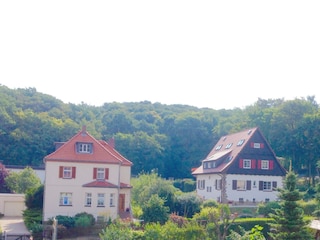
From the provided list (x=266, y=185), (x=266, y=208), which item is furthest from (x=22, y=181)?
(x=266, y=208)

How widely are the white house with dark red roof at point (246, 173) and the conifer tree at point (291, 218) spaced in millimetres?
22963

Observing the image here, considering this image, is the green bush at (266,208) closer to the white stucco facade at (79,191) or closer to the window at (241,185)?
the window at (241,185)

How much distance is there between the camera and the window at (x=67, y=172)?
39656 millimetres

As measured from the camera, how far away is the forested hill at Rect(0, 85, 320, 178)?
64.8m

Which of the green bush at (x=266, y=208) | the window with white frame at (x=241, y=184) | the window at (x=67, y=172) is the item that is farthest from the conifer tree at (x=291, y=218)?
the window with white frame at (x=241, y=184)

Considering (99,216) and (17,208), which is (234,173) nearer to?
(99,216)

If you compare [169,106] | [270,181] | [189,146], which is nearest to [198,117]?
[189,146]

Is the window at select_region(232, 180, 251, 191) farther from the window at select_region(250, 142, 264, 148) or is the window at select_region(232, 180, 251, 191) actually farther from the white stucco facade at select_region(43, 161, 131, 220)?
the white stucco facade at select_region(43, 161, 131, 220)

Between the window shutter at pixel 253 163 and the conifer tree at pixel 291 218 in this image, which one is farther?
the window shutter at pixel 253 163

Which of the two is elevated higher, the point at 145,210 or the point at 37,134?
the point at 37,134

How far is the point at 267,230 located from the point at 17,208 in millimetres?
25492

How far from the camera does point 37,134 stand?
250 ft

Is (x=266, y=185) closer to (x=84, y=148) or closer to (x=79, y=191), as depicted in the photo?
(x=84, y=148)

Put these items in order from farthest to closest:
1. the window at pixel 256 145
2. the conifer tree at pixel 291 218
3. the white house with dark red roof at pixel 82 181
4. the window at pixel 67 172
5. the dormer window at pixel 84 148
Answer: the window at pixel 256 145 < the dormer window at pixel 84 148 < the window at pixel 67 172 < the white house with dark red roof at pixel 82 181 < the conifer tree at pixel 291 218
